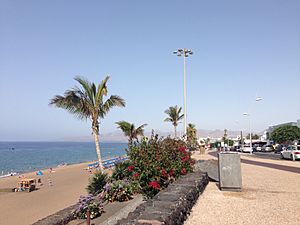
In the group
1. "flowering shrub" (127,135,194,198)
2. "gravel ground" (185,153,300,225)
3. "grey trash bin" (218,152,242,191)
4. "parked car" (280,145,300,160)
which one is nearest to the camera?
"gravel ground" (185,153,300,225)

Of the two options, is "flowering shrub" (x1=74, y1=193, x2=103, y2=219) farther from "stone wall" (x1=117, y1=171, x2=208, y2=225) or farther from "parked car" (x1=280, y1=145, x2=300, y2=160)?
"parked car" (x1=280, y1=145, x2=300, y2=160)

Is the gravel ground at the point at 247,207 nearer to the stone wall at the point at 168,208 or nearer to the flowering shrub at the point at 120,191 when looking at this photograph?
the stone wall at the point at 168,208

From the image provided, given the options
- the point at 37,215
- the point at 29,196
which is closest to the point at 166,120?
the point at 29,196

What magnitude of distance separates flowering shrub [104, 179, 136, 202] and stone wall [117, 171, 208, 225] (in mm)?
2326

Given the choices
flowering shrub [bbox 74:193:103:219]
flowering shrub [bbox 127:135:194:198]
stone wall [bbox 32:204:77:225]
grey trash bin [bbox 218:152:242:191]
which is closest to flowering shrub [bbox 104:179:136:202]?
flowering shrub [bbox 127:135:194:198]

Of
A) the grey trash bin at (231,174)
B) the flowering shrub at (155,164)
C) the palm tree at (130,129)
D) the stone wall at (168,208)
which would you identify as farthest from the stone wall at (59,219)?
the palm tree at (130,129)

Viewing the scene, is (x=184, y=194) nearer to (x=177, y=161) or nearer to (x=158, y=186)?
(x=158, y=186)

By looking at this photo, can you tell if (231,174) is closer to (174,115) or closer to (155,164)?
(155,164)

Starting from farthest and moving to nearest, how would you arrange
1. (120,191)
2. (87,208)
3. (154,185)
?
(120,191), (154,185), (87,208)

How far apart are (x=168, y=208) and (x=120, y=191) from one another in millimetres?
4426

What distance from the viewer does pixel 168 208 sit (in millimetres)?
4672

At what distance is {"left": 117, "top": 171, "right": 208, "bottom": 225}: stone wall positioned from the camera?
4102mm

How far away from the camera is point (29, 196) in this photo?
18875mm

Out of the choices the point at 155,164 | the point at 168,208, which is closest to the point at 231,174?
the point at 155,164
